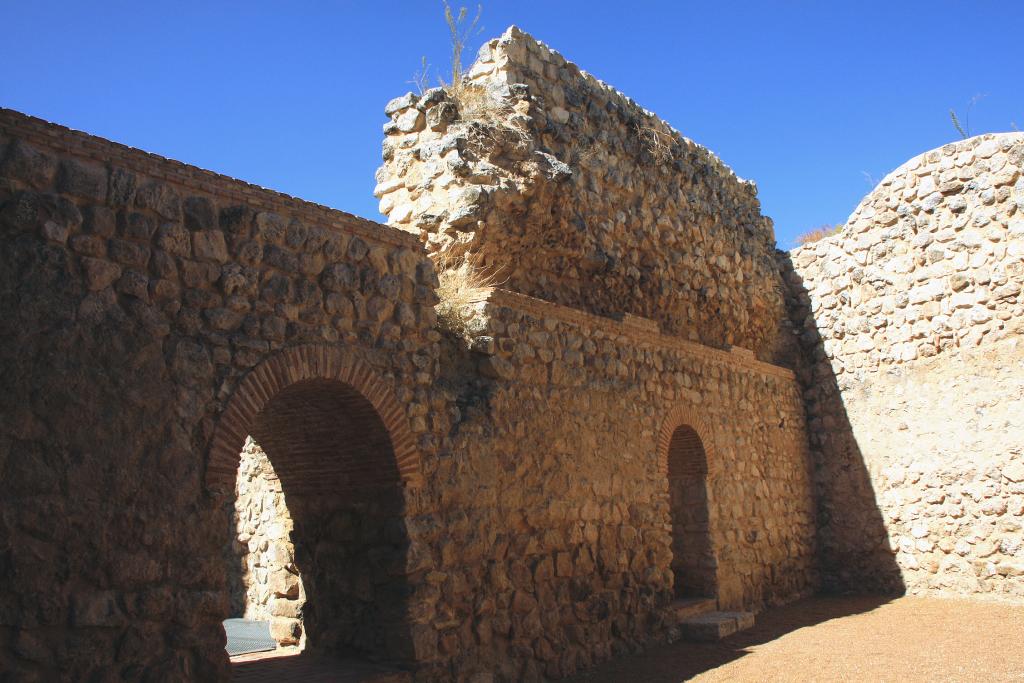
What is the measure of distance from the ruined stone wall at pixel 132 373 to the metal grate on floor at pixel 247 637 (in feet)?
6.31

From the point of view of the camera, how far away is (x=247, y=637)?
7258mm

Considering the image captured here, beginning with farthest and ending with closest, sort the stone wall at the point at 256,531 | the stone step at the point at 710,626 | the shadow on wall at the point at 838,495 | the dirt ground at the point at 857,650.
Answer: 1. the shadow on wall at the point at 838,495
2. the stone step at the point at 710,626
3. the stone wall at the point at 256,531
4. the dirt ground at the point at 857,650

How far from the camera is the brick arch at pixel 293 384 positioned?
444 centimetres

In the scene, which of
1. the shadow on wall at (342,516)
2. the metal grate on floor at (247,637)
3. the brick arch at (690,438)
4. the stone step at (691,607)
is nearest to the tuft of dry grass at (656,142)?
the brick arch at (690,438)

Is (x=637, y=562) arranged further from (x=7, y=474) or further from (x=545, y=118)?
(x=7, y=474)

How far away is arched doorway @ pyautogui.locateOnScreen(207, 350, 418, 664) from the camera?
529 centimetres

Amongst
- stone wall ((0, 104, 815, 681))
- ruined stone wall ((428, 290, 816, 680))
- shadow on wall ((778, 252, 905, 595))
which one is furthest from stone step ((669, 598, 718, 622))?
shadow on wall ((778, 252, 905, 595))

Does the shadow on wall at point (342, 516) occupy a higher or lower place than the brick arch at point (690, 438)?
lower

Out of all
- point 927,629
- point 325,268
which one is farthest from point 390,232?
point 927,629

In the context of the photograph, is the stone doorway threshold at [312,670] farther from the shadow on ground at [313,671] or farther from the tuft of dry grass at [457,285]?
the tuft of dry grass at [457,285]

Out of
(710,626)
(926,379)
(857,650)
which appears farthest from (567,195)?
(926,379)

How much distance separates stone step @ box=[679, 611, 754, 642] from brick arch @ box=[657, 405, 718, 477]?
4.60 ft

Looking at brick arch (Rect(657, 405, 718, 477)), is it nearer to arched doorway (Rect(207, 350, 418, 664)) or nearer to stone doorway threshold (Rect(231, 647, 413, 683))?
arched doorway (Rect(207, 350, 418, 664))

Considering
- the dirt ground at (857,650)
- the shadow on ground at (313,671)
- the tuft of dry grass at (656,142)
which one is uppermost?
the tuft of dry grass at (656,142)
